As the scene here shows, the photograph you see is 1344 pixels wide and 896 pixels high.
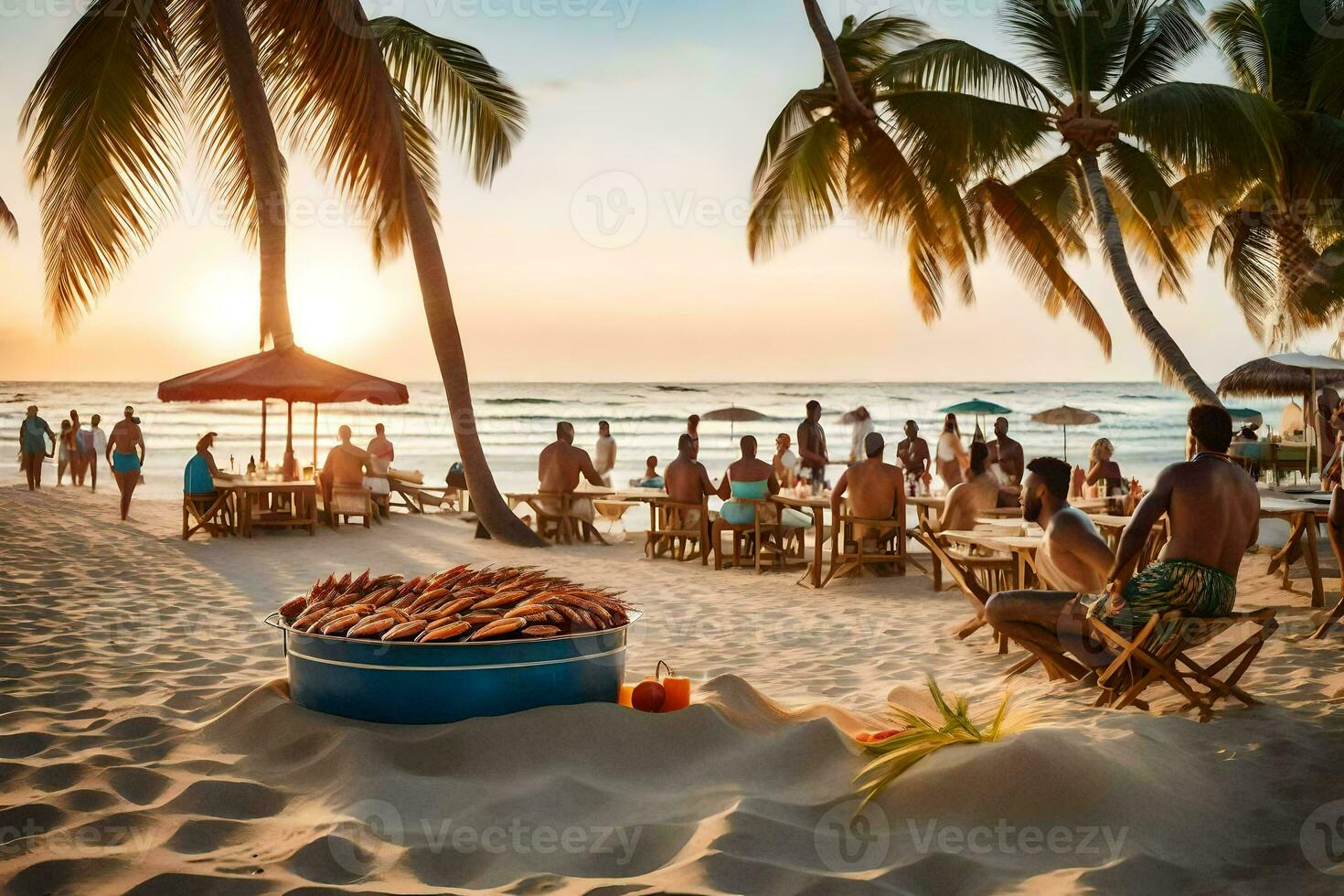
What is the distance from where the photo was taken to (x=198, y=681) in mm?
5289

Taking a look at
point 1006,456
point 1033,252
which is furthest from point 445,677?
point 1033,252

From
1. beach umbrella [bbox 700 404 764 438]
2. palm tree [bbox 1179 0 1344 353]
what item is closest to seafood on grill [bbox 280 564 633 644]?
beach umbrella [bbox 700 404 764 438]

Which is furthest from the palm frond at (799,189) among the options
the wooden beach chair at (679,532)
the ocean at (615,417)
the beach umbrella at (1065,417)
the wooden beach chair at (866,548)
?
the ocean at (615,417)

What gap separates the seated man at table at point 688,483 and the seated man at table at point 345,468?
4614 millimetres

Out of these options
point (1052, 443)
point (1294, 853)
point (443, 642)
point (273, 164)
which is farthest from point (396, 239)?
point (1052, 443)

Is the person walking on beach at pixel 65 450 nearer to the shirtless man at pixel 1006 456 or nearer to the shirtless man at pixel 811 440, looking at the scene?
the shirtless man at pixel 811 440

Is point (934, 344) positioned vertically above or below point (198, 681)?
above

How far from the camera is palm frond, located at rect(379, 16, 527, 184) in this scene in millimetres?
12102

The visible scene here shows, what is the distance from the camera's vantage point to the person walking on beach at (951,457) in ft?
37.3

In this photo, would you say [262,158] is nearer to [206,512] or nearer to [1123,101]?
[206,512]

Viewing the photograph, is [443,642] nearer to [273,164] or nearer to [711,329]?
[273,164]

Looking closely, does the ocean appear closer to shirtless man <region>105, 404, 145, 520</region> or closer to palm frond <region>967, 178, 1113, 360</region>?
shirtless man <region>105, 404, 145, 520</region>

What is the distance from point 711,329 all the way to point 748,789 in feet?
165

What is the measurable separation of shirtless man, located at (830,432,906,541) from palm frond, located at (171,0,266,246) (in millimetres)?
7053
